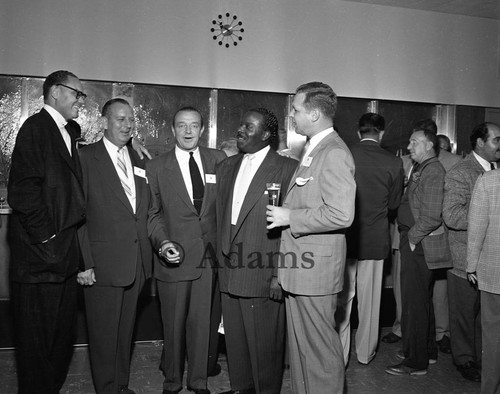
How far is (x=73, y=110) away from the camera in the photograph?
10.1ft

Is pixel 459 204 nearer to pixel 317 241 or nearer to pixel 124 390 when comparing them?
Answer: pixel 317 241

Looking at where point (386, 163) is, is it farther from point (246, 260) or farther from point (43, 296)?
point (43, 296)

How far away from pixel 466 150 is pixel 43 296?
6.32 metres

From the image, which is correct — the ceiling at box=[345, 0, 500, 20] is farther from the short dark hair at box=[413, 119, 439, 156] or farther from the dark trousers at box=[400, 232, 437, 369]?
Result: the dark trousers at box=[400, 232, 437, 369]

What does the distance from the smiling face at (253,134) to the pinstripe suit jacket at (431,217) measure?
1.39 metres

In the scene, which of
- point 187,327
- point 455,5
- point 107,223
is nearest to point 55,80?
point 107,223

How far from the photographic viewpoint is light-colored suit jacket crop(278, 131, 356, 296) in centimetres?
252

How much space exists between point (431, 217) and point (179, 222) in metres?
1.90

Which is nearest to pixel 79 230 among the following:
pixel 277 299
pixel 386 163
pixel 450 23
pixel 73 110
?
pixel 73 110

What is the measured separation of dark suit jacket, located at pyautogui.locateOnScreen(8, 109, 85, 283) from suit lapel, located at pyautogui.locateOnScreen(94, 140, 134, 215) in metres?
0.29

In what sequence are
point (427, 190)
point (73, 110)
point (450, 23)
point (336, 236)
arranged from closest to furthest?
1. point (336, 236)
2. point (73, 110)
3. point (427, 190)
4. point (450, 23)

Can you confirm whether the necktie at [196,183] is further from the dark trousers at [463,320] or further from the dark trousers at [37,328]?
the dark trousers at [463,320]

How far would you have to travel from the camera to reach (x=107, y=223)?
3199 mm

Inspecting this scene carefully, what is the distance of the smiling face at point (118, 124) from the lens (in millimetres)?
3299
